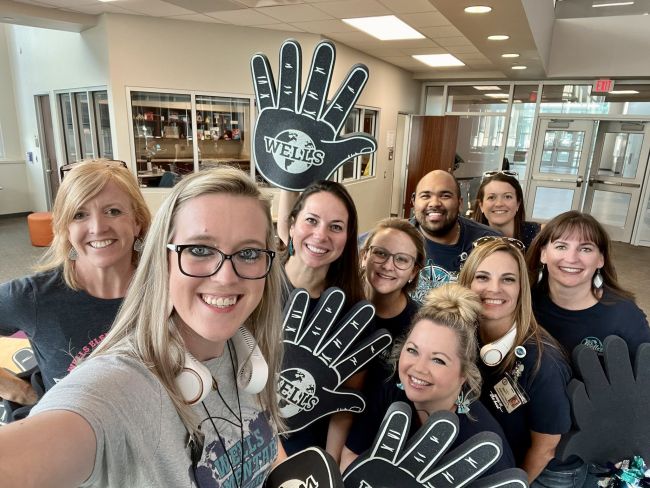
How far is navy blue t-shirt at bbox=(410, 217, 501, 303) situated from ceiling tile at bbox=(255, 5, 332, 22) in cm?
265

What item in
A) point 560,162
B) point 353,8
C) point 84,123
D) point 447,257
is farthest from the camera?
point 560,162

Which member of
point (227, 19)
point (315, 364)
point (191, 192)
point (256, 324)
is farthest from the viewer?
point (227, 19)

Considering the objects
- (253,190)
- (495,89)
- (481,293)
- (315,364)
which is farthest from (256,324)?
(495,89)

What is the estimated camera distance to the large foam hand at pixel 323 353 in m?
1.39

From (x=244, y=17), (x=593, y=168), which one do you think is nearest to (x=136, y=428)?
(x=244, y=17)

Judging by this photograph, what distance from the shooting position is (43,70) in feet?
20.5

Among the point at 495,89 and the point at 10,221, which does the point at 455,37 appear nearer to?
the point at 495,89

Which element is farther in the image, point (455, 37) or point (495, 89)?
point (495, 89)

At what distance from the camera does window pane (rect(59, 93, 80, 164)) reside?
19.6 feet

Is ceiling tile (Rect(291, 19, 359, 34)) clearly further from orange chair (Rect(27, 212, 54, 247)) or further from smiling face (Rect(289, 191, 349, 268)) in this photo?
orange chair (Rect(27, 212, 54, 247))

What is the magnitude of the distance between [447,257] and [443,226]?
0.17 metres

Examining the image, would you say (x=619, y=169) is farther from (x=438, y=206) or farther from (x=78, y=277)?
(x=78, y=277)

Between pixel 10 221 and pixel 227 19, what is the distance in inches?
226

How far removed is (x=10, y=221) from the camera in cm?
741
